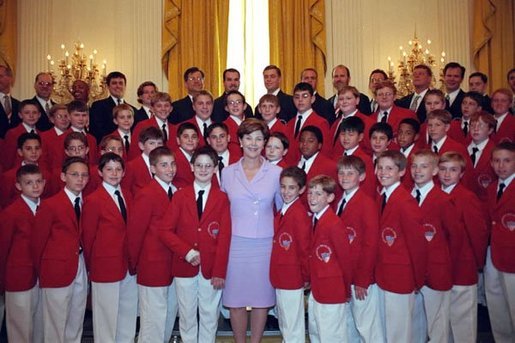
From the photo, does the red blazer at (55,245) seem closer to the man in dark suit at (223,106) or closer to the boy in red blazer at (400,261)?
the boy in red blazer at (400,261)

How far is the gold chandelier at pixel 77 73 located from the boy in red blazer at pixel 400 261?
6.16 meters

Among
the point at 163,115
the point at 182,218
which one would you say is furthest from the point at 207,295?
the point at 163,115

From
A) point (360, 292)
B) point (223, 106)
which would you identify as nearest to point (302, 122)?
point (223, 106)

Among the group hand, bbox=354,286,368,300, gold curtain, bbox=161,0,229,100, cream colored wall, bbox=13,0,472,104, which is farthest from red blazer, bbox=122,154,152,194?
cream colored wall, bbox=13,0,472,104

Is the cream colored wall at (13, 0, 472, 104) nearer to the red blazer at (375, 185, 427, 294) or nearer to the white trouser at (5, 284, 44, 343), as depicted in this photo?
the white trouser at (5, 284, 44, 343)

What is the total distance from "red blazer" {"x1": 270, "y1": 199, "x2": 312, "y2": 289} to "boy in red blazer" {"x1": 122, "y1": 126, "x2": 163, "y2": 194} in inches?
60.8

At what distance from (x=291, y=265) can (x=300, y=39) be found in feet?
19.4

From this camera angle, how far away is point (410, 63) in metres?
9.60

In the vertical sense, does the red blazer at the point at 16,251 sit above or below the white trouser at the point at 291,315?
above

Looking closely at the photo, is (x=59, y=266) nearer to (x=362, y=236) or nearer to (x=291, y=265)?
(x=291, y=265)

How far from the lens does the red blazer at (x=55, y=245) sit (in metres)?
4.67

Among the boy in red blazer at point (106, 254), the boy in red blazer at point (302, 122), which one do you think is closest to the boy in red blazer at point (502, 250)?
the boy in red blazer at point (302, 122)

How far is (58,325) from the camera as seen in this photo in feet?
15.4

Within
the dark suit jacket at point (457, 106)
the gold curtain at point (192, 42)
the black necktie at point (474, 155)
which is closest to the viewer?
the black necktie at point (474, 155)
